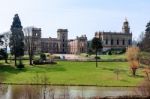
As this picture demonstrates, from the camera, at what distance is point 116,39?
166875 millimetres

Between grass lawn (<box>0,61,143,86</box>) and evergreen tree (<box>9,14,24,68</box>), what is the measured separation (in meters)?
Result: 6.15

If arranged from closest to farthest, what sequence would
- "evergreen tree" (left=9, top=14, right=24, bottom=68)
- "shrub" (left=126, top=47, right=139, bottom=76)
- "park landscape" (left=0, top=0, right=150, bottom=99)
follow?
1. "park landscape" (left=0, top=0, right=150, bottom=99)
2. "shrub" (left=126, top=47, right=139, bottom=76)
3. "evergreen tree" (left=9, top=14, right=24, bottom=68)

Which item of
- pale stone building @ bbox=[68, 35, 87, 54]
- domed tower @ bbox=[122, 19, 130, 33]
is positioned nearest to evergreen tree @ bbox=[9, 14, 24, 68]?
pale stone building @ bbox=[68, 35, 87, 54]

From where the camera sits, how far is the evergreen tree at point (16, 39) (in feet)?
336

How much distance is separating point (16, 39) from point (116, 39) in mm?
66363

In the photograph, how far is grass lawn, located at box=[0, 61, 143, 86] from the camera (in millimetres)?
77312

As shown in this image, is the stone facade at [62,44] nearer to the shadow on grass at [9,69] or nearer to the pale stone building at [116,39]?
the pale stone building at [116,39]

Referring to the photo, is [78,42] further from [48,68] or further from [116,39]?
[48,68]

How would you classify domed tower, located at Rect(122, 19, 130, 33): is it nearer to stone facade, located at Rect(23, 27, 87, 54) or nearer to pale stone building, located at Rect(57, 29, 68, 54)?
stone facade, located at Rect(23, 27, 87, 54)

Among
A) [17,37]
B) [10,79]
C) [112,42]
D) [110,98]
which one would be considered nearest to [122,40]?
[112,42]

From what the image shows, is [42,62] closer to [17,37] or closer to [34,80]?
[17,37]

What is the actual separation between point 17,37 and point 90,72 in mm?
24981

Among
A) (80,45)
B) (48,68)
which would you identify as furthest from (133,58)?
(80,45)

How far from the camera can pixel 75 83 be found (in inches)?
2963
